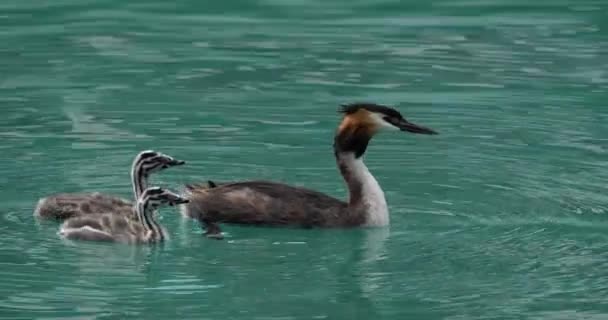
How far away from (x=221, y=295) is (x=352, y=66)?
7776 mm

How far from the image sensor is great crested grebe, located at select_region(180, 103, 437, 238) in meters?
15.0

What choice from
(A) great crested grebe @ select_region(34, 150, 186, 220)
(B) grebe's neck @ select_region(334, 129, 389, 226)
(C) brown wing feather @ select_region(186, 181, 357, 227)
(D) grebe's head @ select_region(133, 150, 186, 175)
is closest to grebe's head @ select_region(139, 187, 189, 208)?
(A) great crested grebe @ select_region(34, 150, 186, 220)

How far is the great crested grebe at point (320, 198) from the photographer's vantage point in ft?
49.3

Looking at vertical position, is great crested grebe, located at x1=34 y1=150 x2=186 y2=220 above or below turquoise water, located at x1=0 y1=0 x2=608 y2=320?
above

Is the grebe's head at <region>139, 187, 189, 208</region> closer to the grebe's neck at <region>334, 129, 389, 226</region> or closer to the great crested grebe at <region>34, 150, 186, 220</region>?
the great crested grebe at <region>34, 150, 186, 220</region>

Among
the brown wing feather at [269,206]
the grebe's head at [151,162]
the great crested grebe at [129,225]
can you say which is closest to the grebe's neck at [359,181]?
the brown wing feather at [269,206]

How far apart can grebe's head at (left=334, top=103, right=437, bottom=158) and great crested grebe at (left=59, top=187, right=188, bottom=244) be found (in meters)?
1.32

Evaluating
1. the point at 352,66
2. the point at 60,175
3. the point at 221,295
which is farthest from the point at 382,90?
the point at 221,295

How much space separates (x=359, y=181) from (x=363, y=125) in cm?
38

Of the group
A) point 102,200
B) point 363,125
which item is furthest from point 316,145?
point 102,200

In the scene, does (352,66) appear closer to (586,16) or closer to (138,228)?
(586,16)

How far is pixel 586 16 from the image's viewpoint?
2347 centimetres

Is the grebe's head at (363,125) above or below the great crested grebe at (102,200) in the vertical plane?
above

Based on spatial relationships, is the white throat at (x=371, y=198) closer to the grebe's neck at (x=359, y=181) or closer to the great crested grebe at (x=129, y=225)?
the grebe's neck at (x=359, y=181)
